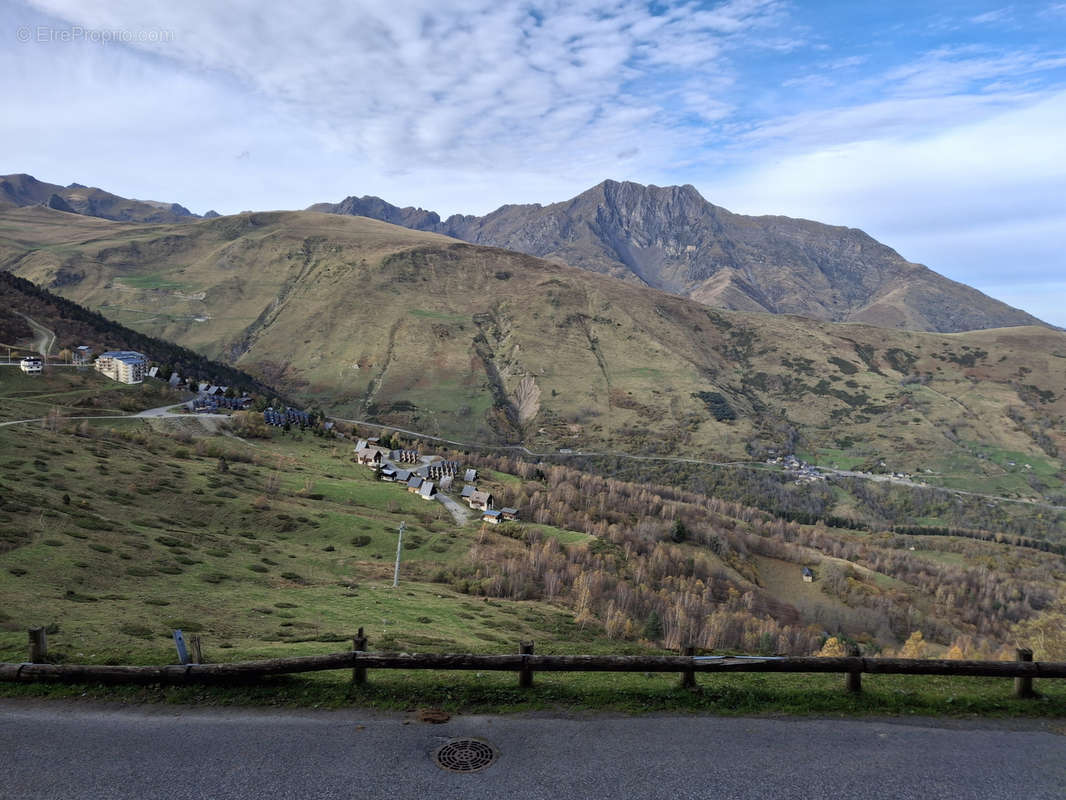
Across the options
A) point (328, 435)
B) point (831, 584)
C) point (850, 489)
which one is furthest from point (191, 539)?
point (850, 489)

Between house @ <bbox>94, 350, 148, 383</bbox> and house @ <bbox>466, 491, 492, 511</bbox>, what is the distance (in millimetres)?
89551

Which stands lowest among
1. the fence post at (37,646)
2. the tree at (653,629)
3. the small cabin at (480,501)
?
the tree at (653,629)

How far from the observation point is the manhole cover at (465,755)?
1187 centimetres

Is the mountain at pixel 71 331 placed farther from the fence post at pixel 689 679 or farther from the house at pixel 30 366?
the fence post at pixel 689 679

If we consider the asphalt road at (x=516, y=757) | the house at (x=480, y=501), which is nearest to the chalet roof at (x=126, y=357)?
the house at (x=480, y=501)

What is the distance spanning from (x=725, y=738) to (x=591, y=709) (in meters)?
3.39

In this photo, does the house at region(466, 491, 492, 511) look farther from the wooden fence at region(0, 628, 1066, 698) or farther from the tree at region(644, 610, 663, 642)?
the wooden fence at region(0, 628, 1066, 698)

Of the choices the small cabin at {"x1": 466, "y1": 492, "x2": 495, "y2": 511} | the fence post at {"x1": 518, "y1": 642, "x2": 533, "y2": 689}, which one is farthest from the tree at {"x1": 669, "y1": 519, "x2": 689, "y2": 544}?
the fence post at {"x1": 518, "y1": 642, "x2": 533, "y2": 689}

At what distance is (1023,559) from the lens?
134m

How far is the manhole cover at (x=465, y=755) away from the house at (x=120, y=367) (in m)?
148

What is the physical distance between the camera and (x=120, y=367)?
5005 inches

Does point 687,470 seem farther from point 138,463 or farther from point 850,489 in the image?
point 138,463

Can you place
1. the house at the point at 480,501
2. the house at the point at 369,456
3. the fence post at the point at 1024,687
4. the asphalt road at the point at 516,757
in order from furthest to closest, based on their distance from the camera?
the house at the point at 369,456 < the house at the point at 480,501 < the fence post at the point at 1024,687 < the asphalt road at the point at 516,757

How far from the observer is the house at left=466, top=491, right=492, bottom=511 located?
98.7 meters
